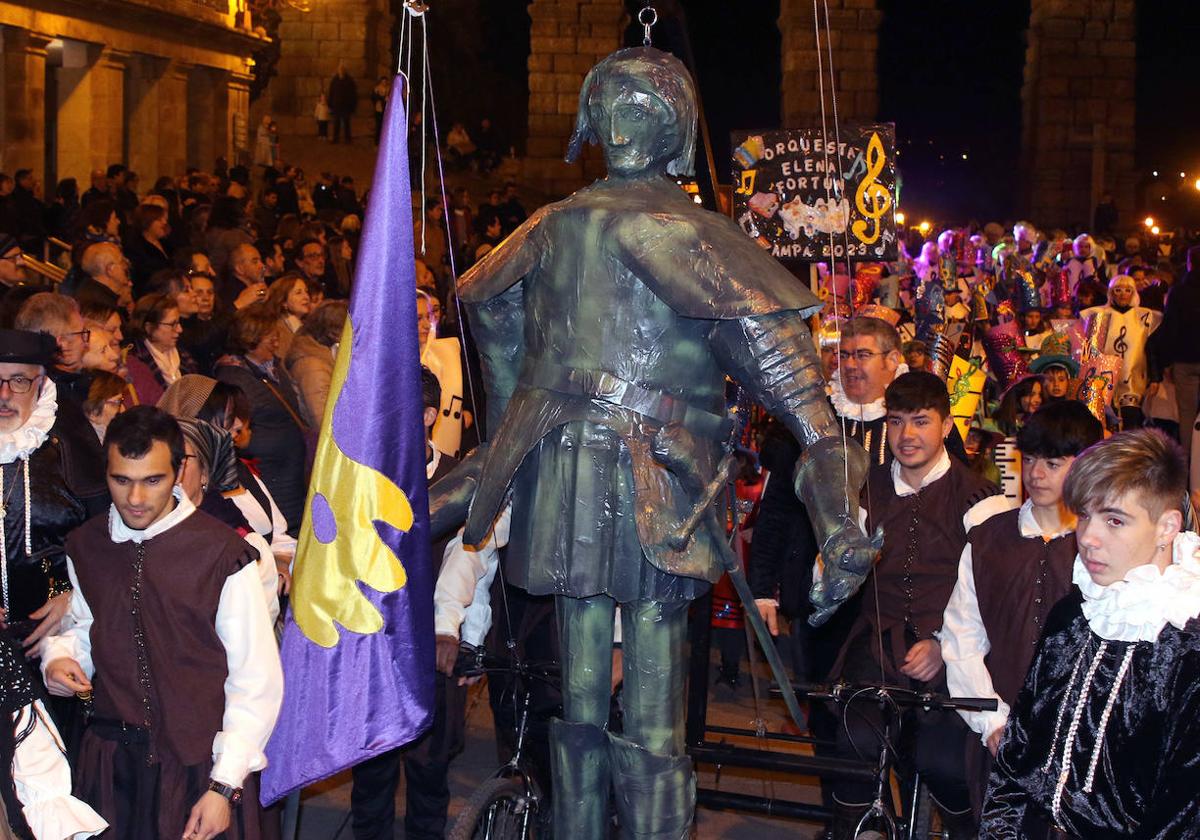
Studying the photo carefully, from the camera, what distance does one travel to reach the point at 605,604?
12.2ft

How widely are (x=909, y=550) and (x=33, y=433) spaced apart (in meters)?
2.71

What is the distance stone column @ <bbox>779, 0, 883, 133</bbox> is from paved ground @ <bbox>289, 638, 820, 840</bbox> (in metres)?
20.4

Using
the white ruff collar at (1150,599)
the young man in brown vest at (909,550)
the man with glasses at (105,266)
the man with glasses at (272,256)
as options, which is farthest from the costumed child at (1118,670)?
the man with glasses at (272,256)

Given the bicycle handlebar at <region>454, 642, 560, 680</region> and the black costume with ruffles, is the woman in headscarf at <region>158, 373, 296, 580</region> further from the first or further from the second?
the black costume with ruffles

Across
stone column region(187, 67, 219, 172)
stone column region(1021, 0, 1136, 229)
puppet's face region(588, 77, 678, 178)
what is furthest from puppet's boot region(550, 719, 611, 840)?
stone column region(1021, 0, 1136, 229)

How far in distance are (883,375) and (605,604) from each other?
245 cm

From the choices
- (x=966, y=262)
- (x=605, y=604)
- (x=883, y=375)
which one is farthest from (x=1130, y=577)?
(x=966, y=262)

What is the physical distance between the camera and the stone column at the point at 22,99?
18.1 metres

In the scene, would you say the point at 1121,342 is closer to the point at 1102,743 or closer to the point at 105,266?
the point at 105,266

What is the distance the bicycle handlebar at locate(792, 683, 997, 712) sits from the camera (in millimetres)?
4250

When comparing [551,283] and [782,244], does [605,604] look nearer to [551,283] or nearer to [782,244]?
[551,283]

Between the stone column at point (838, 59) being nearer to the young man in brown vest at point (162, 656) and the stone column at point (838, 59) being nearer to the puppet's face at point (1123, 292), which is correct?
the puppet's face at point (1123, 292)

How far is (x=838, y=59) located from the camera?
2777cm

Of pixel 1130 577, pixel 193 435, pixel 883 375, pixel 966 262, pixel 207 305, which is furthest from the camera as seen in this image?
pixel 966 262
